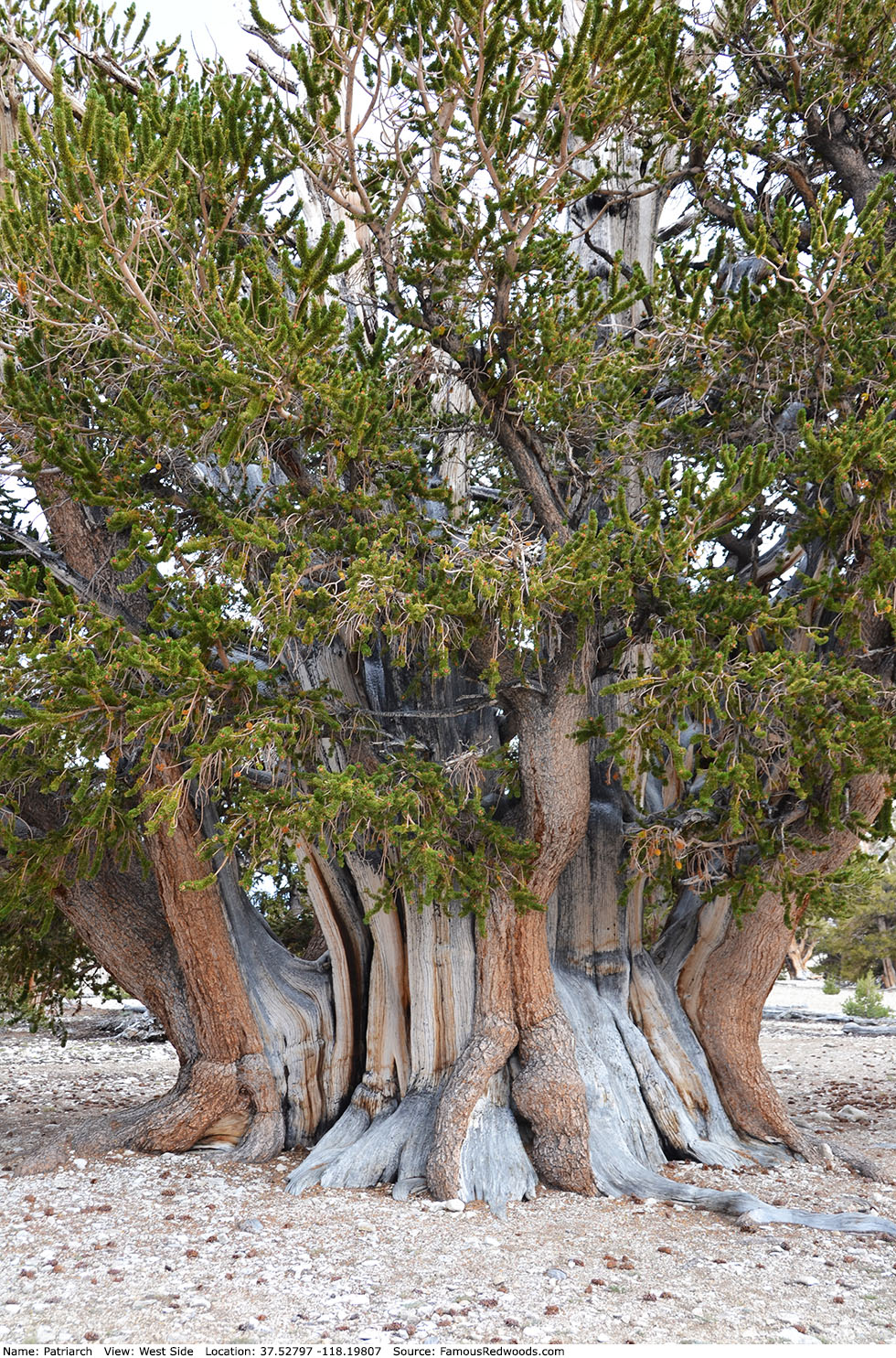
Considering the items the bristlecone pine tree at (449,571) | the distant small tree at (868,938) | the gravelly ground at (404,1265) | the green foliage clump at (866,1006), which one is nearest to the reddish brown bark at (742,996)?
the bristlecone pine tree at (449,571)

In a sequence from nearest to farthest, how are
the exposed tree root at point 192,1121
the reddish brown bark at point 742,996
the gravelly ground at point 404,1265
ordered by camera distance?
the gravelly ground at point 404,1265
the exposed tree root at point 192,1121
the reddish brown bark at point 742,996

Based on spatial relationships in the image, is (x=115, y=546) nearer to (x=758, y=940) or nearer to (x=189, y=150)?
(x=189, y=150)

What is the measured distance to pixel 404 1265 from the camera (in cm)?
457

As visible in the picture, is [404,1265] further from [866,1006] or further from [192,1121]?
[866,1006]

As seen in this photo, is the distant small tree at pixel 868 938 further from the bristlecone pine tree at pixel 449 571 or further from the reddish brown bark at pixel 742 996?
the bristlecone pine tree at pixel 449 571

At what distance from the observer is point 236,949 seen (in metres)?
7.05

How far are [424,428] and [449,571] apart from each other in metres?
1.49

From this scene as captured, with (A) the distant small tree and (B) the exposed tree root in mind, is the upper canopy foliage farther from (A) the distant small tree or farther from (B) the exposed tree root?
(A) the distant small tree

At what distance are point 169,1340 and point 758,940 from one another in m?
4.80

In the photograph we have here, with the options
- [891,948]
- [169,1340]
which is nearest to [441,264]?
[169,1340]

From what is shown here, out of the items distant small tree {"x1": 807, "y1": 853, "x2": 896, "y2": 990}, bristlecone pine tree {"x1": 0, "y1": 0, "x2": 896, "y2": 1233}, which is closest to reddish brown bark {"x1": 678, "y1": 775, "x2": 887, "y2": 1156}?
bristlecone pine tree {"x1": 0, "y1": 0, "x2": 896, "y2": 1233}

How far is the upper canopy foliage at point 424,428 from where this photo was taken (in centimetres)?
485

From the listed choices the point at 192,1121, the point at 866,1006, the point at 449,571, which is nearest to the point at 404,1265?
the point at 192,1121

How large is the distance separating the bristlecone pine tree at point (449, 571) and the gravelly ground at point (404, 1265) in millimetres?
461
